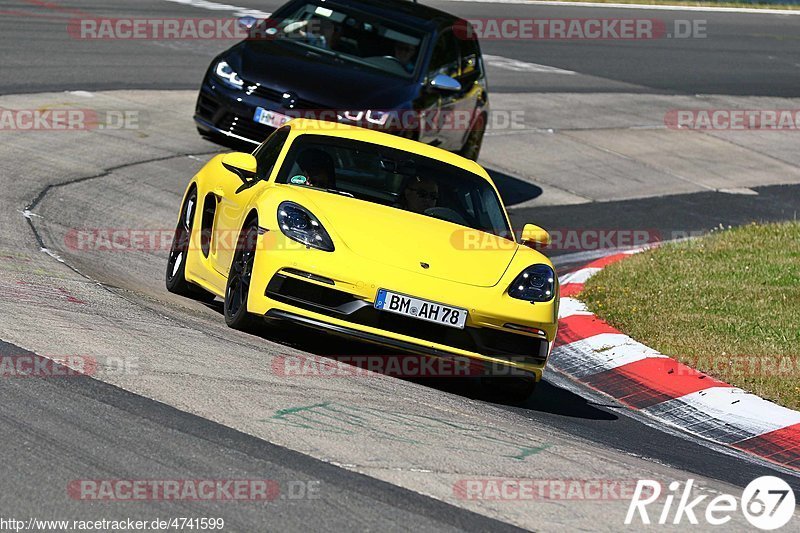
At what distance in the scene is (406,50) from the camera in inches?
550

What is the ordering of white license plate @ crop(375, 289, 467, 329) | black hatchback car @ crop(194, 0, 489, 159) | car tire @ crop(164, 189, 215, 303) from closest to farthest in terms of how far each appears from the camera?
white license plate @ crop(375, 289, 467, 329) < car tire @ crop(164, 189, 215, 303) < black hatchback car @ crop(194, 0, 489, 159)

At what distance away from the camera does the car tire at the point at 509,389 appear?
7914 millimetres

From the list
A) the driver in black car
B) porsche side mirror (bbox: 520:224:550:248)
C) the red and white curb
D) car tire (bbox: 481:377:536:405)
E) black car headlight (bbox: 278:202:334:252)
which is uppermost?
the driver in black car

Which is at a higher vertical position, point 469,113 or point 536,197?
point 469,113

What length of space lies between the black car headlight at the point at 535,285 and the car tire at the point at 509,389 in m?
0.48

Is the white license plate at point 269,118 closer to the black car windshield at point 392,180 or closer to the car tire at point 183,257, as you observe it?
the car tire at point 183,257

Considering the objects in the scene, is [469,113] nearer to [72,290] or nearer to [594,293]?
[594,293]

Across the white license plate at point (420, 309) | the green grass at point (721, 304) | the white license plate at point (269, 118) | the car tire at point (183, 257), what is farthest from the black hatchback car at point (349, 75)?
the white license plate at point (420, 309)

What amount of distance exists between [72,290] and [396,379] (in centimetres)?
190

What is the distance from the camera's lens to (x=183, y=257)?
30.5 feet

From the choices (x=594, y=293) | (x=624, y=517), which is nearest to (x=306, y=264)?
(x=624, y=517)

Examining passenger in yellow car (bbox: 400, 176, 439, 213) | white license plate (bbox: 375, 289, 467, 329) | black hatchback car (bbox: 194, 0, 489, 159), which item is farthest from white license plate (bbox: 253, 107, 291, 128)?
white license plate (bbox: 375, 289, 467, 329)

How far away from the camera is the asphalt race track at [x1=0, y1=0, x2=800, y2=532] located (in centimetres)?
508

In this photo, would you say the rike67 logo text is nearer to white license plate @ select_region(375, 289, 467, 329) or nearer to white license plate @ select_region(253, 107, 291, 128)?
white license plate @ select_region(375, 289, 467, 329)
